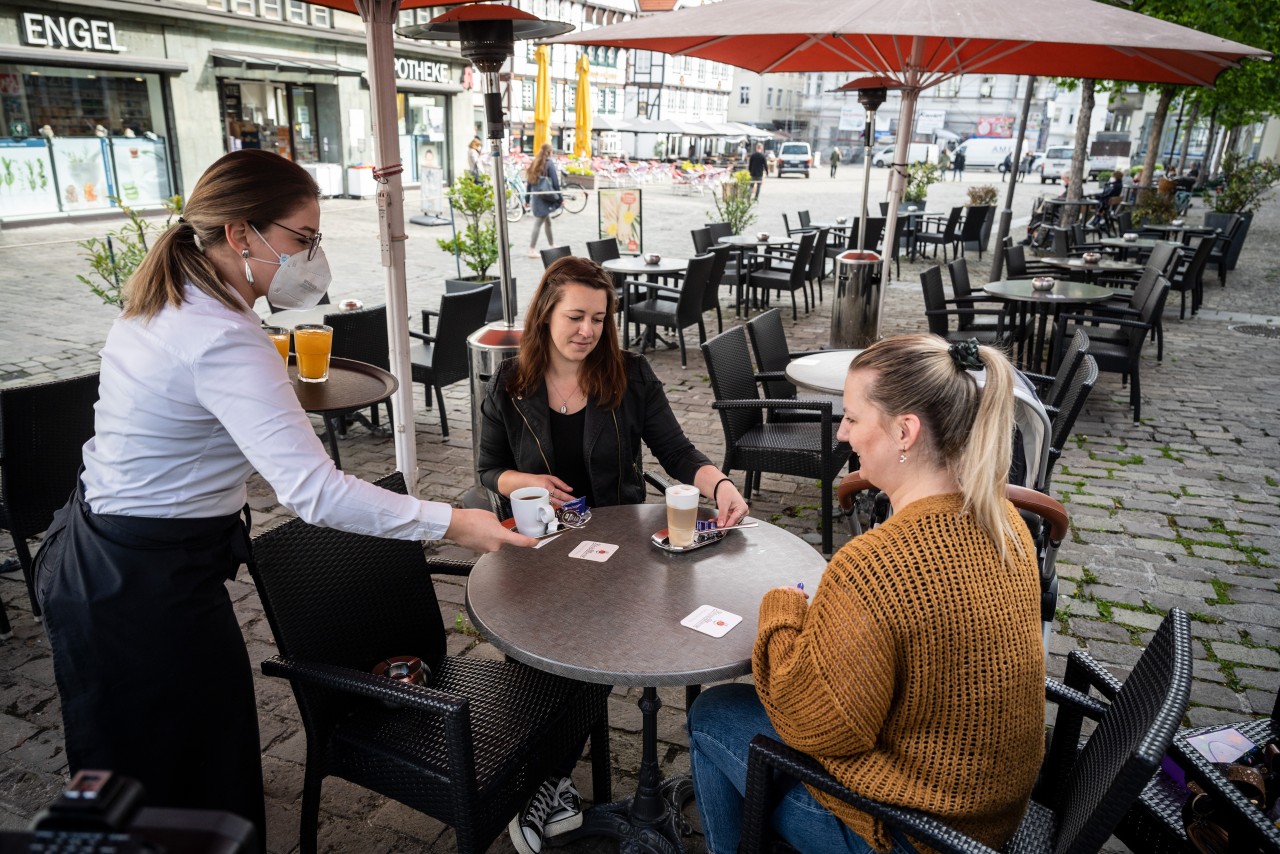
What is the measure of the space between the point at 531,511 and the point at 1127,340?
260 inches

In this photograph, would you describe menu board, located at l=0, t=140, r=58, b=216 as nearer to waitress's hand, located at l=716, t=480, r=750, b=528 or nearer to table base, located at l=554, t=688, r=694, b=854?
waitress's hand, located at l=716, t=480, r=750, b=528

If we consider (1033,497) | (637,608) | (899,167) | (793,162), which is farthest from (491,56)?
(793,162)

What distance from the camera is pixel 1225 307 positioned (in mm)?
11695

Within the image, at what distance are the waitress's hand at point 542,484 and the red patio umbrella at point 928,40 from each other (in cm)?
240

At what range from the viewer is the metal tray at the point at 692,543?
2436 millimetres

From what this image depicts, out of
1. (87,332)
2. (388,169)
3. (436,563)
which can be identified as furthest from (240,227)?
(87,332)

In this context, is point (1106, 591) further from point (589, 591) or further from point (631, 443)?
point (589, 591)

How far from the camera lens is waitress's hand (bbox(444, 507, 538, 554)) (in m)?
2.06

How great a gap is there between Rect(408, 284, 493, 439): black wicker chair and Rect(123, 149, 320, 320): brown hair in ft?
12.0

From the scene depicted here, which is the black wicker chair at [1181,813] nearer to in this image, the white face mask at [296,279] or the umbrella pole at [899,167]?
the white face mask at [296,279]

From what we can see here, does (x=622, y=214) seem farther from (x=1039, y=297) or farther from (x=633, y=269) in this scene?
(x=1039, y=297)

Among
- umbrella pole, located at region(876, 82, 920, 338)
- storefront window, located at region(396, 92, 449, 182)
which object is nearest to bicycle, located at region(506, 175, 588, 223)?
storefront window, located at region(396, 92, 449, 182)

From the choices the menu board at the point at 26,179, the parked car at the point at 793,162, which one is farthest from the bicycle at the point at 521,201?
the parked car at the point at 793,162

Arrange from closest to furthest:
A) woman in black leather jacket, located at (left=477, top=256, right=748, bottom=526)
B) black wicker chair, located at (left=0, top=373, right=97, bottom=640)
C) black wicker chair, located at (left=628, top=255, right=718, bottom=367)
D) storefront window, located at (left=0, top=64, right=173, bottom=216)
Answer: woman in black leather jacket, located at (left=477, top=256, right=748, bottom=526), black wicker chair, located at (left=0, top=373, right=97, bottom=640), black wicker chair, located at (left=628, top=255, right=718, bottom=367), storefront window, located at (left=0, top=64, right=173, bottom=216)
